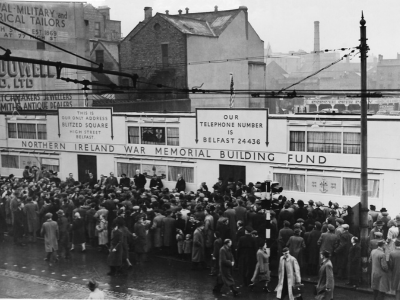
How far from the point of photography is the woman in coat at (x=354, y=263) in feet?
36.9

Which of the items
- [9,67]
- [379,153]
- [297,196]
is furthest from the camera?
[9,67]

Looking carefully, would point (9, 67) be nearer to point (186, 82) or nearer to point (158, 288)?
point (186, 82)

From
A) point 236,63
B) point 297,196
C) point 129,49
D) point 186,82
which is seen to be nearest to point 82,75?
point 129,49

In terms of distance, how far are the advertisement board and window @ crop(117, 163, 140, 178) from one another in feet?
16.0

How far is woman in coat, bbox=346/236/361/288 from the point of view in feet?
36.9

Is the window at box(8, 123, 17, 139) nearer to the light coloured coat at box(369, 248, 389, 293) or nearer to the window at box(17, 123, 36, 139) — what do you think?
the window at box(17, 123, 36, 139)

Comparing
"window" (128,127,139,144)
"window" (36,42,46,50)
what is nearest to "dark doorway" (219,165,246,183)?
"window" (128,127,139,144)

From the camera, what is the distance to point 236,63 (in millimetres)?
27703

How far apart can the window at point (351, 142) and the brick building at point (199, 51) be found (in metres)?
12.3

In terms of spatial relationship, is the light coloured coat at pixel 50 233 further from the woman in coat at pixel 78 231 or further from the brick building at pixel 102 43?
the brick building at pixel 102 43

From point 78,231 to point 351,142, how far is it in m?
7.85

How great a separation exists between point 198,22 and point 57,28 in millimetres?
6989

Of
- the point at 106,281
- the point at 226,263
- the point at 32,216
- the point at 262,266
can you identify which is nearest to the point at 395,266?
the point at 262,266

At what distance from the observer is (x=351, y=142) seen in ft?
51.5
